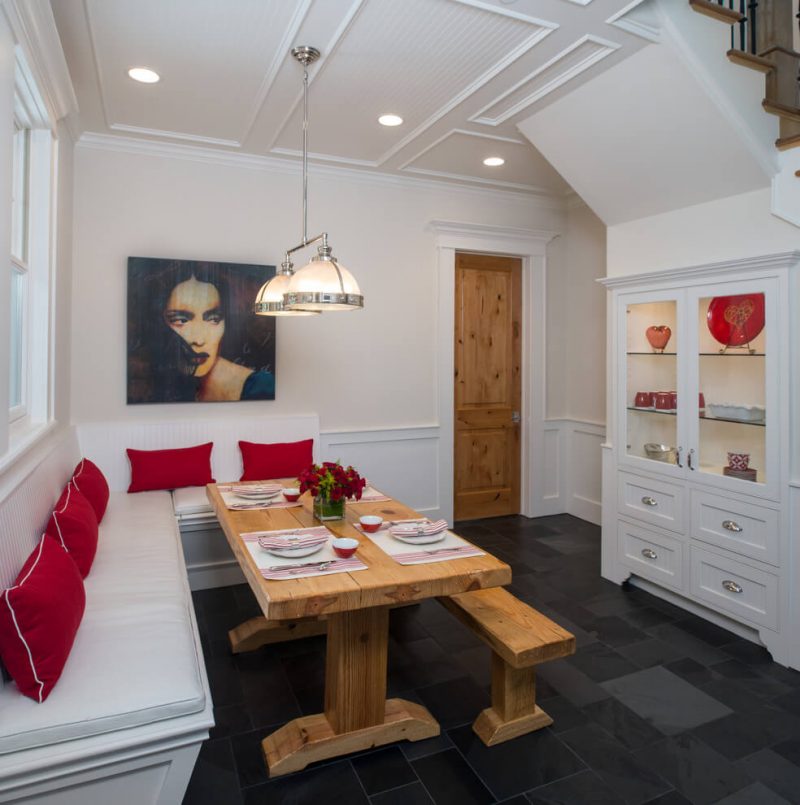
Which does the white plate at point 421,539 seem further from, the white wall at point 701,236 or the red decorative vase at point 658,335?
the white wall at point 701,236

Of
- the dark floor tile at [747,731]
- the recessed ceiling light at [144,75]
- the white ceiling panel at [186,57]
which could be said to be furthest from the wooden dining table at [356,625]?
the recessed ceiling light at [144,75]

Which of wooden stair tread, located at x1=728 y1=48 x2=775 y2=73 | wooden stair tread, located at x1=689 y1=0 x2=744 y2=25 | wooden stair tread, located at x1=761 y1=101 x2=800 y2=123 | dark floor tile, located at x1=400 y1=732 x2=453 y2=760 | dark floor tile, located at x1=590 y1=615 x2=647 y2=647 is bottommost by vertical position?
dark floor tile, located at x1=400 y1=732 x2=453 y2=760

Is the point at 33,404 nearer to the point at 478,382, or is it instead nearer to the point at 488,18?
the point at 488,18

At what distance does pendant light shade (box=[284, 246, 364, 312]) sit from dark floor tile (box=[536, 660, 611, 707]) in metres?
1.81

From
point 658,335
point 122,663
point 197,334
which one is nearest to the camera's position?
point 122,663

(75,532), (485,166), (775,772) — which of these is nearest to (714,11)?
(485,166)

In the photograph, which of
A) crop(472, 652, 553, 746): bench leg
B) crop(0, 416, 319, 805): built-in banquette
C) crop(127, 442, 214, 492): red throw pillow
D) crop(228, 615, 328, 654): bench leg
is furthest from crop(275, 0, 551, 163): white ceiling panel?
crop(228, 615, 328, 654): bench leg

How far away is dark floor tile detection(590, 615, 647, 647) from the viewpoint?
306cm

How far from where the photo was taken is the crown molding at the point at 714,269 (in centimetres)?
279

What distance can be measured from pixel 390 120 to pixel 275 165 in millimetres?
1045

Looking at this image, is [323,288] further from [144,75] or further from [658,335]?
[658,335]

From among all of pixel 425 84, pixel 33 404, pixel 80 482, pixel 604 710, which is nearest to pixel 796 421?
pixel 604 710

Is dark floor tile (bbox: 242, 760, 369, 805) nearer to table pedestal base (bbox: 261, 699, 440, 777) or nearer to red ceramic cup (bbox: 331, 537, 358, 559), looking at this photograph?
table pedestal base (bbox: 261, 699, 440, 777)

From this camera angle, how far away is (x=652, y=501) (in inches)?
141
